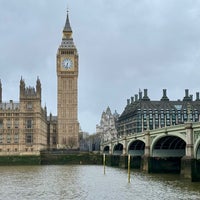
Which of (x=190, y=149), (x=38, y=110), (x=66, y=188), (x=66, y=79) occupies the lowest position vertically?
(x=66, y=188)

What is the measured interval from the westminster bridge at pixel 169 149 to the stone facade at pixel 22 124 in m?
35.7

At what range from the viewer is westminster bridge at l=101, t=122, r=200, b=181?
57531mm

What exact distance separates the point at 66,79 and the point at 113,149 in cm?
5220

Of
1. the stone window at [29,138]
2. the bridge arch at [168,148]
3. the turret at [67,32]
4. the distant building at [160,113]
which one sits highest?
the turret at [67,32]

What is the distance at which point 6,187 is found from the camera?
5209cm

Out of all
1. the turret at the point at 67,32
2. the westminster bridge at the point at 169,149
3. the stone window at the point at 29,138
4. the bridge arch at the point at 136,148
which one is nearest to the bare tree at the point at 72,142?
the stone window at the point at 29,138

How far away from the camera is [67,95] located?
16250cm

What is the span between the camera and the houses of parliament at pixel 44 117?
13250cm

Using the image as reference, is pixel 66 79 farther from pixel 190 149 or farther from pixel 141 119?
pixel 190 149

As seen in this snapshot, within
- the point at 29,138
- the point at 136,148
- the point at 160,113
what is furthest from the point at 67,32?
the point at 136,148

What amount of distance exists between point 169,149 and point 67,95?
88.3 metres

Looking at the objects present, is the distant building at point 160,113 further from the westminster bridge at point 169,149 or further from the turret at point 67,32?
the westminster bridge at point 169,149

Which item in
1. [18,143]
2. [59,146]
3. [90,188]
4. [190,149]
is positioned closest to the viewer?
[90,188]

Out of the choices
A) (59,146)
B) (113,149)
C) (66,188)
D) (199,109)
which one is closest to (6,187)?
(66,188)
